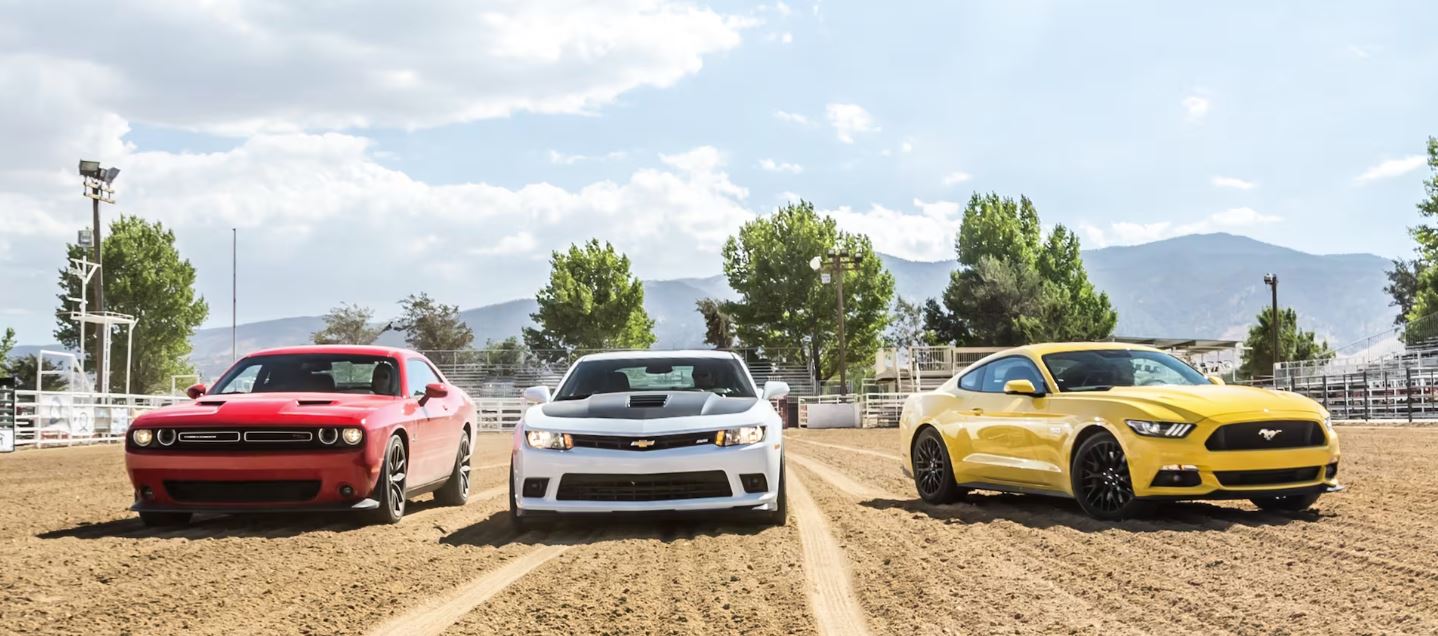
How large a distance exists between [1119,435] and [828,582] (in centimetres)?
339

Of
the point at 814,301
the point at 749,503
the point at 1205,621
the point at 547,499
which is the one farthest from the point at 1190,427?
the point at 814,301

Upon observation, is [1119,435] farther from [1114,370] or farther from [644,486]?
[644,486]

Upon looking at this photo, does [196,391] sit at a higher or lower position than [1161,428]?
higher

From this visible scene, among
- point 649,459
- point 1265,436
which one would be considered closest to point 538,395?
point 649,459

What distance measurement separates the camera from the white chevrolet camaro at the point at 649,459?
360 inches

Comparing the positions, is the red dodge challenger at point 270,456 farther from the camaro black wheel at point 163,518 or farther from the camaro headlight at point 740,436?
the camaro headlight at point 740,436

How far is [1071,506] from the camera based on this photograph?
1109 cm

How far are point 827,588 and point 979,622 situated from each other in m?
1.18

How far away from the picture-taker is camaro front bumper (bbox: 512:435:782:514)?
29.9ft

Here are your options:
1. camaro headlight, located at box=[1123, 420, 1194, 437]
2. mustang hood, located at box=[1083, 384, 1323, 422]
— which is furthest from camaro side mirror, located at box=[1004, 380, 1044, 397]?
camaro headlight, located at box=[1123, 420, 1194, 437]

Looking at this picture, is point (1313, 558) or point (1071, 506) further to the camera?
point (1071, 506)

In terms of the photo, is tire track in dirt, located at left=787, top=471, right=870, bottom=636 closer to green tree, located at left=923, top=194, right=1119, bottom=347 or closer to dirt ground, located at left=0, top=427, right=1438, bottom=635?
dirt ground, located at left=0, top=427, right=1438, bottom=635

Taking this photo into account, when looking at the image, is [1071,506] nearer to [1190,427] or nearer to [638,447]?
[1190,427]

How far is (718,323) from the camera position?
88625mm
